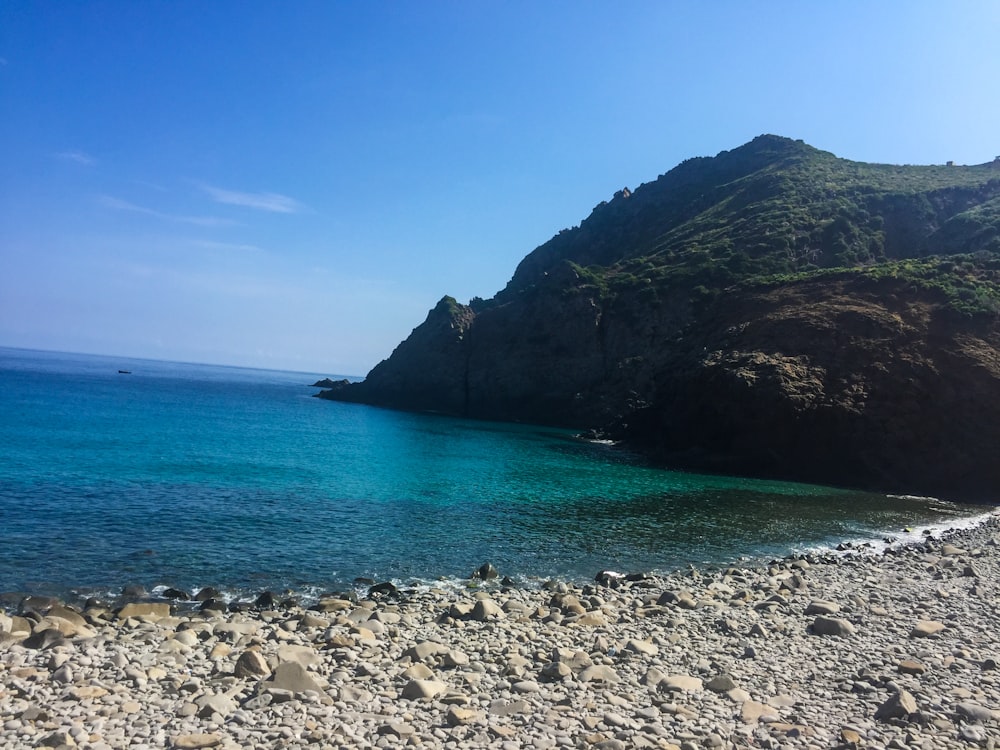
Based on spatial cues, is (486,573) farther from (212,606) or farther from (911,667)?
(911,667)

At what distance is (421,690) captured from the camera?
408 inches

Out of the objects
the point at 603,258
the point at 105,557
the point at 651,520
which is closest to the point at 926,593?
the point at 651,520

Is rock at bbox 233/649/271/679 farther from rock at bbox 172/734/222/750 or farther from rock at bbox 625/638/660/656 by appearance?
rock at bbox 625/638/660/656

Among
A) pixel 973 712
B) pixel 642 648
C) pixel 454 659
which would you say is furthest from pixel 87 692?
pixel 973 712

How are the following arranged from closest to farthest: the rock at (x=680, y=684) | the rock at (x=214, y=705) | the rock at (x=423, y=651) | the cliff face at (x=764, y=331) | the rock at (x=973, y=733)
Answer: the rock at (x=973, y=733), the rock at (x=214, y=705), the rock at (x=680, y=684), the rock at (x=423, y=651), the cliff face at (x=764, y=331)

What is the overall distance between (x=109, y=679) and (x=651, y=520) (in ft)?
78.4

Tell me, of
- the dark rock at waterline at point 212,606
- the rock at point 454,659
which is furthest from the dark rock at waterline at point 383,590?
the rock at point 454,659

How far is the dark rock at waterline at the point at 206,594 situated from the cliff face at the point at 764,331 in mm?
44529

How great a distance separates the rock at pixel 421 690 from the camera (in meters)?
10.3

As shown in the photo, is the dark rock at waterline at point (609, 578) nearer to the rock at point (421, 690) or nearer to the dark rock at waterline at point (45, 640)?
the rock at point (421, 690)

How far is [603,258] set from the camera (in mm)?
130125

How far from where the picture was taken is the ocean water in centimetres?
1969

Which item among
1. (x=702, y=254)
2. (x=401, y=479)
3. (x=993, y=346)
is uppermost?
(x=702, y=254)

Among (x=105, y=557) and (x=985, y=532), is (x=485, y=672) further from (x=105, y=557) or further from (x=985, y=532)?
(x=985, y=532)
